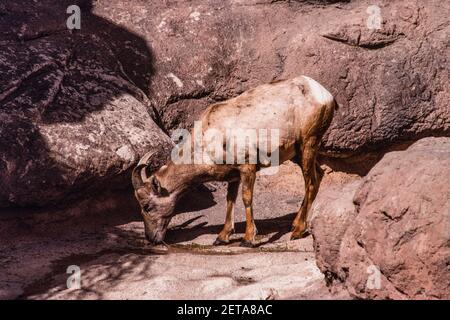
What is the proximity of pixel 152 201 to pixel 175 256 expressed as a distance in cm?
95

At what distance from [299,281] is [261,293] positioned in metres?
0.41

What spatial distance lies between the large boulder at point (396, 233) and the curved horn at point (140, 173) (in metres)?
3.05

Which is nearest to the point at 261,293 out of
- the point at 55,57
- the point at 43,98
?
the point at 43,98

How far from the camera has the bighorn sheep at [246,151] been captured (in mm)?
8898

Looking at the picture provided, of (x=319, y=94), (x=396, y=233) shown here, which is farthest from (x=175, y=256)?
(x=396, y=233)

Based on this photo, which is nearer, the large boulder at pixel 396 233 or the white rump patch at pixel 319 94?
the large boulder at pixel 396 233

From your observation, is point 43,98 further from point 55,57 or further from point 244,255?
point 244,255

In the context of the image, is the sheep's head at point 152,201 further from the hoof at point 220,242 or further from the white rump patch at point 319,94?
the white rump patch at point 319,94

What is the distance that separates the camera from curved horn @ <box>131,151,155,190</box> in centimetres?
896

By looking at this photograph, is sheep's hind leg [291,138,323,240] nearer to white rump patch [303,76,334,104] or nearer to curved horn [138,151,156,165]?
white rump patch [303,76,334,104]

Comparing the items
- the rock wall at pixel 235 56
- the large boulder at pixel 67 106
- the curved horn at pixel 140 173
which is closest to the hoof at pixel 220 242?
the curved horn at pixel 140 173

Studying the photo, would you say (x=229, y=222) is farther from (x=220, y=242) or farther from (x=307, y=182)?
(x=307, y=182)

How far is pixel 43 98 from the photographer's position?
31.2ft

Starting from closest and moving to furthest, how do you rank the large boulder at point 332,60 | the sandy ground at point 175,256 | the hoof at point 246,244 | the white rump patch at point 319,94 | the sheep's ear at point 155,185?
the sandy ground at point 175,256
the hoof at point 246,244
the sheep's ear at point 155,185
the white rump patch at point 319,94
the large boulder at point 332,60
